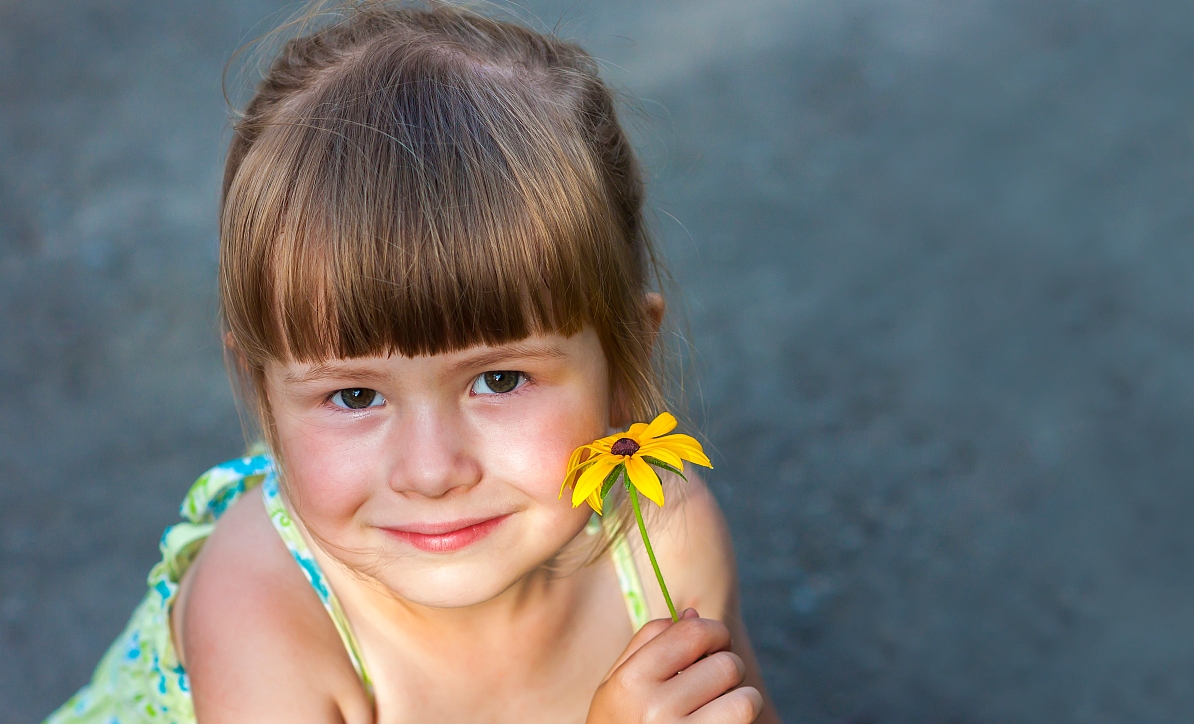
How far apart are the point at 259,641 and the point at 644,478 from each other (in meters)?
0.61

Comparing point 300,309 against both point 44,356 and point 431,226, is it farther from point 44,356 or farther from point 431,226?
point 44,356

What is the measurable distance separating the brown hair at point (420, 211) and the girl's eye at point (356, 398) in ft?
0.18

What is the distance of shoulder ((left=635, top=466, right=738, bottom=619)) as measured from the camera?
1.45 meters

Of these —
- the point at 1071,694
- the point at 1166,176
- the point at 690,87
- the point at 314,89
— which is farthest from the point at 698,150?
the point at 314,89

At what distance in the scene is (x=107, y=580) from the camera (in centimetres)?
202

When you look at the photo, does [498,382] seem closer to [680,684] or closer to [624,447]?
[624,447]

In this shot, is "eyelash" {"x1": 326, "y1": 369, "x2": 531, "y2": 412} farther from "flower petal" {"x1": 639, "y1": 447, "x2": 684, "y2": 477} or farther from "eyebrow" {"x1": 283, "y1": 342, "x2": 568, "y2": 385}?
"flower petal" {"x1": 639, "y1": 447, "x2": 684, "y2": 477}

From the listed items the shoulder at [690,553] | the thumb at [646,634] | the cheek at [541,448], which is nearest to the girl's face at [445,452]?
the cheek at [541,448]

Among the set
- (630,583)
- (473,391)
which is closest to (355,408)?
(473,391)

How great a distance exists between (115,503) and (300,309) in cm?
135

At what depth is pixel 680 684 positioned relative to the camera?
1.03 m

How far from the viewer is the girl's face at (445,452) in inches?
39.5

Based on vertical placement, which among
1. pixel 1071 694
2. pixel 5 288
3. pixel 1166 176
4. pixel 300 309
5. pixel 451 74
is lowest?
pixel 1071 694

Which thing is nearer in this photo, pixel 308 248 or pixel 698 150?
pixel 308 248
